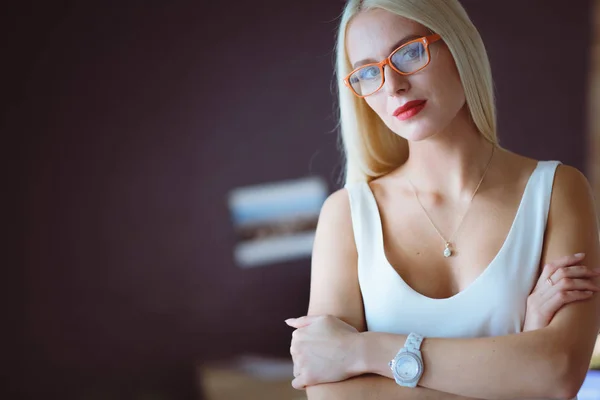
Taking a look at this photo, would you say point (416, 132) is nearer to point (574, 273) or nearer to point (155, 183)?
point (574, 273)

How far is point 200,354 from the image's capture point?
4441mm

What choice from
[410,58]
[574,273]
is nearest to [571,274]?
[574,273]

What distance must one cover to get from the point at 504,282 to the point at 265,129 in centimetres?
334

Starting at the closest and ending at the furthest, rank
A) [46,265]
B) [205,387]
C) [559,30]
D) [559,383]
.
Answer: [559,383] < [46,265] < [205,387] < [559,30]

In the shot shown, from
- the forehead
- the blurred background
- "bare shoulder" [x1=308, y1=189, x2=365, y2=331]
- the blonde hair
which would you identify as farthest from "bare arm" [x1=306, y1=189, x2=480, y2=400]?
the blurred background

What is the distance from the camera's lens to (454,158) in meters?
1.42

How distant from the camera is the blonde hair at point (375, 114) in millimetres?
1279

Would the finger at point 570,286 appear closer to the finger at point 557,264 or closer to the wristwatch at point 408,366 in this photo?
the finger at point 557,264

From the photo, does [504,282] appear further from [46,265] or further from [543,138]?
[543,138]

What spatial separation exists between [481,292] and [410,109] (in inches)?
14.3

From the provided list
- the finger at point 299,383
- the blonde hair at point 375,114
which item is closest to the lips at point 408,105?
the blonde hair at point 375,114

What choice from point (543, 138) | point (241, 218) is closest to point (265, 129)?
point (241, 218)

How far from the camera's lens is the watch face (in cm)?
121

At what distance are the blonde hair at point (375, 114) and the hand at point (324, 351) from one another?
38 centimetres
